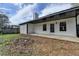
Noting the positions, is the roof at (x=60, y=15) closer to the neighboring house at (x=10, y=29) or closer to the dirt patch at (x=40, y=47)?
the neighboring house at (x=10, y=29)

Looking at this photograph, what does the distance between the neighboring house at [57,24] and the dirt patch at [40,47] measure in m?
0.51

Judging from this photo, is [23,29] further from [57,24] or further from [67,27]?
[67,27]

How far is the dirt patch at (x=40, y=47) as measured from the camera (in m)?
8.52

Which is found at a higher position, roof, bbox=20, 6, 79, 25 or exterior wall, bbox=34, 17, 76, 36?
roof, bbox=20, 6, 79, 25

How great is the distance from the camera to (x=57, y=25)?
1077 cm

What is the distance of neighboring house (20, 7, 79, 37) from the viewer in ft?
30.3

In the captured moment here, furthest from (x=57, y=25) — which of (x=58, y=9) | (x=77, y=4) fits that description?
(x=77, y=4)

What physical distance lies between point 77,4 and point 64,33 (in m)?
1.92

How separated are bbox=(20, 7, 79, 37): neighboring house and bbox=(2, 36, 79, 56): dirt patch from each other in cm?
51

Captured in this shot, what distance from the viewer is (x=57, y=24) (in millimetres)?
10586

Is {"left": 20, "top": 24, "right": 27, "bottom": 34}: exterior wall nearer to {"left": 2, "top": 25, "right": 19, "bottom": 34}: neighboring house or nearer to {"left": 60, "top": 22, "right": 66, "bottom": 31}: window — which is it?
{"left": 2, "top": 25, "right": 19, "bottom": 34}: neighboring house

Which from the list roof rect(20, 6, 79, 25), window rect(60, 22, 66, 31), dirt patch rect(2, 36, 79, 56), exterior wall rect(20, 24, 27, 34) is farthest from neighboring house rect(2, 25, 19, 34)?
window rect(60, 22, 66, 31)

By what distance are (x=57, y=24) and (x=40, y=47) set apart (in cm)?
231

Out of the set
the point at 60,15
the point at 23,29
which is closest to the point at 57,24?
the point at 60,15
